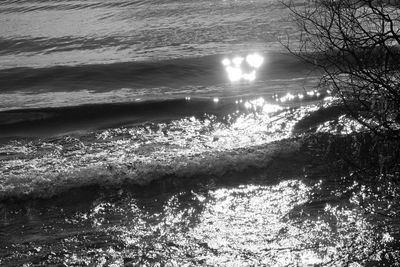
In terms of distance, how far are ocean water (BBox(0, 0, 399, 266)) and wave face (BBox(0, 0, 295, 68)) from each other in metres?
0.17

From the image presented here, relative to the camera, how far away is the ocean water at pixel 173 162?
6.66 m

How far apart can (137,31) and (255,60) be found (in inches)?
279

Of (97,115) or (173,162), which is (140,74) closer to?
(97,115)

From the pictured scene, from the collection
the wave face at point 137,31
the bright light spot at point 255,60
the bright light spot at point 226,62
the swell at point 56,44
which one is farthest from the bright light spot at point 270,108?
the swell at point 56,44

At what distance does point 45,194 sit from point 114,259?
2.49m

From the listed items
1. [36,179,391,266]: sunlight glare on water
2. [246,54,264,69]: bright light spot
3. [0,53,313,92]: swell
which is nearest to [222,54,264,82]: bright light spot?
[246,54,264,69]: bright light spot

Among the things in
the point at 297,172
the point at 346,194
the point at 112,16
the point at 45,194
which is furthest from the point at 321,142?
the point at 112,16

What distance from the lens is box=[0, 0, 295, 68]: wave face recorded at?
19625 millimetres

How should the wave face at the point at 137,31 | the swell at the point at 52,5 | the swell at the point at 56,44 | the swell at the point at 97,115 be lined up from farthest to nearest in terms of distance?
the swell at the point at 52,5 → the swell at the point at 56,44 → the wave face at the point at 137,31 → the swell at the point at 97,115

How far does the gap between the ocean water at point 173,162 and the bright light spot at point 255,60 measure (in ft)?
0.21

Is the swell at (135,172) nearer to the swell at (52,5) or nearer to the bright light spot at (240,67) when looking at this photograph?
the bright light spot at (240,67)

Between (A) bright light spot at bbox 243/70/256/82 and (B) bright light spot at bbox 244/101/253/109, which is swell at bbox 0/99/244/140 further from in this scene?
(A) bright light spot at bbox 243/70/256/82

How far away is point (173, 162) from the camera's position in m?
9.27

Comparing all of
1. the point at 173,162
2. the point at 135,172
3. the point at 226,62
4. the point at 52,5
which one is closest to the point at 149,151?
the point at 173,162
